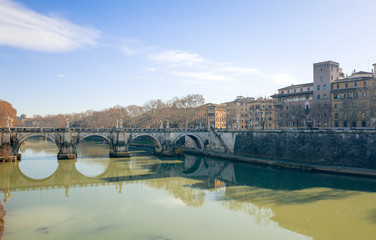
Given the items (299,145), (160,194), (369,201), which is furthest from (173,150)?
(369,201)

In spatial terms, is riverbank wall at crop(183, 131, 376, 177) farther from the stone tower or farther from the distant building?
the distant building

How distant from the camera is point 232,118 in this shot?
61031 mm

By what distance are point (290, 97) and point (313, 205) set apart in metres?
32.7

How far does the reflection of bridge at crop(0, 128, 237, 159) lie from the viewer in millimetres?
36125

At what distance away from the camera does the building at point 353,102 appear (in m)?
37.8

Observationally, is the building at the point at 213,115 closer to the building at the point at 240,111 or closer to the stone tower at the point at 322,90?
the building at the point at 240,111

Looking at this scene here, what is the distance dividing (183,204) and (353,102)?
32081mm

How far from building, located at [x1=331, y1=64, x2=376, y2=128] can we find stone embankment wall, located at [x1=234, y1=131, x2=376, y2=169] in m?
7.63

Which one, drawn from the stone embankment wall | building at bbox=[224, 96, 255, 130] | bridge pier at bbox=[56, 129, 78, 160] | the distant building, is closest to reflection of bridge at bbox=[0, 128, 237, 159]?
bridge pier at bbox=[56, 129, 78, 160]

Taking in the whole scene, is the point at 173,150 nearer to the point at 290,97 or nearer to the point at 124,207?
the point at 290,97

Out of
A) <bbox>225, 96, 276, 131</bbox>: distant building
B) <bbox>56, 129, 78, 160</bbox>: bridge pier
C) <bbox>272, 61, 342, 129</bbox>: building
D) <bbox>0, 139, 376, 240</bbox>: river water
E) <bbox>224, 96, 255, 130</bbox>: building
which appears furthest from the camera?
<bbox>224, 96, 255, 130</bbox>: building

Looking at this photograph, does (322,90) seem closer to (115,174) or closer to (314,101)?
(314,101)

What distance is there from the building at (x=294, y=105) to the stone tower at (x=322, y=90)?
3.16 ft

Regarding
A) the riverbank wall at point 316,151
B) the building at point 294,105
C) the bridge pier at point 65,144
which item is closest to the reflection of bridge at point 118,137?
the bridge pier at point 65,144
